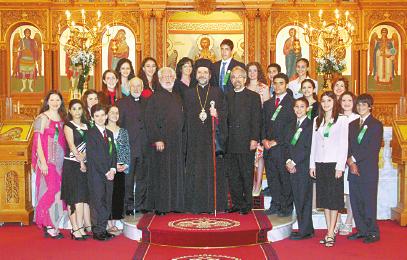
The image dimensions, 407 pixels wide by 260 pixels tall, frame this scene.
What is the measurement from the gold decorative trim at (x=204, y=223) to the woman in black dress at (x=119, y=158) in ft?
2.20

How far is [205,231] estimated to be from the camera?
7.16 m

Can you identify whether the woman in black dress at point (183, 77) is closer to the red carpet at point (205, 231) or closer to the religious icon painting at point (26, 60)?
the red carpet at point (205, 231)

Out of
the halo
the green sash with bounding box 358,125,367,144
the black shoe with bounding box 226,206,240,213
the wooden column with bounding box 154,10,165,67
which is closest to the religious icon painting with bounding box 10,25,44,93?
the wooden column with bounding box 154,10,165,67

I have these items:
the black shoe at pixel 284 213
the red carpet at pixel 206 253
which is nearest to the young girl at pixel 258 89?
the black shoe at pixel 284 213

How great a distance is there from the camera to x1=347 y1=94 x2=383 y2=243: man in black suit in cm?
755

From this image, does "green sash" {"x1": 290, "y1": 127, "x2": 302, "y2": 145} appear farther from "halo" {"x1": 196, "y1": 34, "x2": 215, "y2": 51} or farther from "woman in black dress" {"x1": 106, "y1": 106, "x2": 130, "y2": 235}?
"halo" {"x1": 196, "y1": 34, "x2": 215, "y2": 51}

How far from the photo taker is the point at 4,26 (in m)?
15.0

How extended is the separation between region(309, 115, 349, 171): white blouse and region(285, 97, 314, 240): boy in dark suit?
0.22m

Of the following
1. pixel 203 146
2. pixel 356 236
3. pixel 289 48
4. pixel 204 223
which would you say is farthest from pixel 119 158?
pixel 289 48

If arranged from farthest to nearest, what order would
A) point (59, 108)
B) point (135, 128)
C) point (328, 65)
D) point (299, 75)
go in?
point (328, 65) → point (299, 75) → point (135, 128) → point (59, 108)

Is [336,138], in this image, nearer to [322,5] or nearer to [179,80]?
[179,80]

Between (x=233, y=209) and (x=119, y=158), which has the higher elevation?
(x=119, y=158)

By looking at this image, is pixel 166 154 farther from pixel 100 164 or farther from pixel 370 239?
pixel 370 239

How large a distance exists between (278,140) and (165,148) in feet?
4.80
